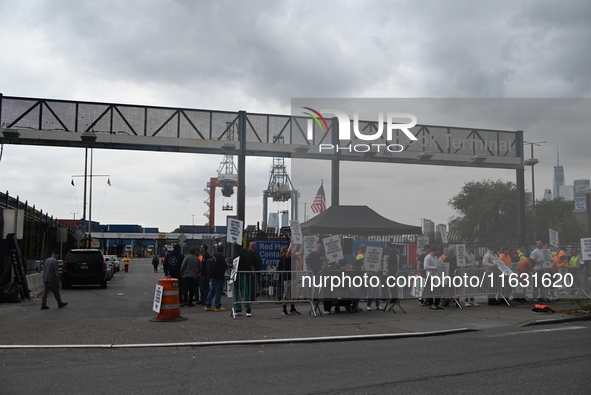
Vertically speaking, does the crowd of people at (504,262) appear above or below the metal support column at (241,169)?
below

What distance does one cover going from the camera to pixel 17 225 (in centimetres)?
1830

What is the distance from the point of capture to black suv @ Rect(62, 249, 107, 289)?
959 inches

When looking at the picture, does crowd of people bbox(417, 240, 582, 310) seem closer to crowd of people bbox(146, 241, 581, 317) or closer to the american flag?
crowd of people bbox(146, 241, 581, 317)

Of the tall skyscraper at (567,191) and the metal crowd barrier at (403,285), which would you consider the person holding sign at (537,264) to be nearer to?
the metal crowd barrier at (403,285)

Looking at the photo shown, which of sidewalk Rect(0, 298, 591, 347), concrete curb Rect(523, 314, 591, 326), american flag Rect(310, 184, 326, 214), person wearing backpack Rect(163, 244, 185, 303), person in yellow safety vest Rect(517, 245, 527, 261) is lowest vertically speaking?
sidewalk Rect(0, 298, 591, 347)

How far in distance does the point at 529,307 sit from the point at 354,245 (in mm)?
8184

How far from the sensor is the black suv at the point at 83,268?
959 inches

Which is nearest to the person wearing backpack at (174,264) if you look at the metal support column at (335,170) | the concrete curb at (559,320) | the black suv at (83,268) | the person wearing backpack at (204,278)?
the person wearing backpack at (204,278)

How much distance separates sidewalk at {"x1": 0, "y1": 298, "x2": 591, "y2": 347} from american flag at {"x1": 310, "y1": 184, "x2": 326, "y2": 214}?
2004 centimetres

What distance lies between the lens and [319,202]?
37406mm

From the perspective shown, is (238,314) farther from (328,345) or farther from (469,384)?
(469,384)

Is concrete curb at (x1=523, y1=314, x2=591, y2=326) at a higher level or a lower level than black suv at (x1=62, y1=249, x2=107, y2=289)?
lower

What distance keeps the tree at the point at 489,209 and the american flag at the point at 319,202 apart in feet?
86.2

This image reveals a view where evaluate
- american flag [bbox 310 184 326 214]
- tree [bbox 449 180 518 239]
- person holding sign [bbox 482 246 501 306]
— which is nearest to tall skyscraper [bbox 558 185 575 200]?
tree [bbox 449 180 518 239]
